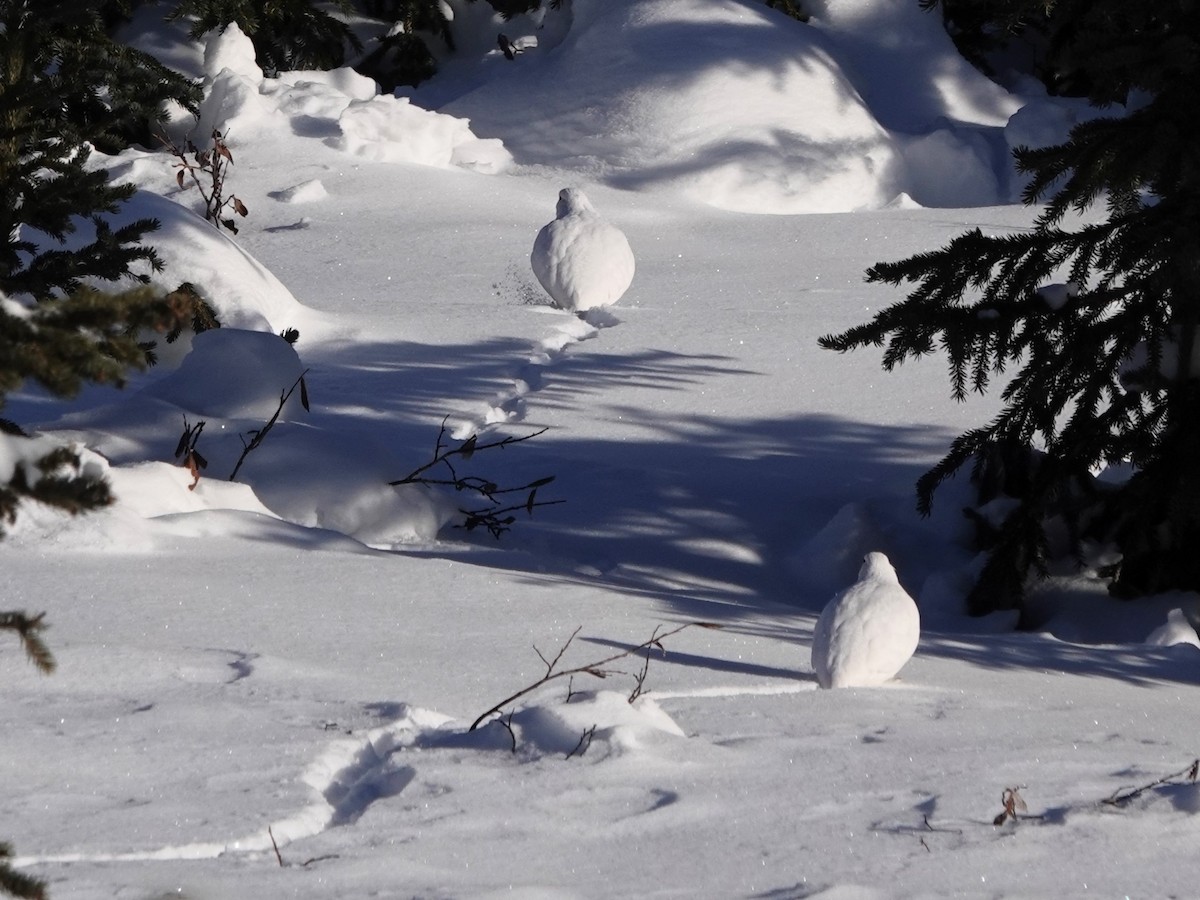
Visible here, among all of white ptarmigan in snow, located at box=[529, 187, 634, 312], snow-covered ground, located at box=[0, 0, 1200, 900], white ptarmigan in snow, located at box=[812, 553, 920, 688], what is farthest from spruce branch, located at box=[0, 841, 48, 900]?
white ptarmigan in snow, located at box=[529, 187, 634, 312]

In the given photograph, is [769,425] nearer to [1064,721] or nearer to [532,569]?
[532,569]

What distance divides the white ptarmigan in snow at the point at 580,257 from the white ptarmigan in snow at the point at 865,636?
431 cm

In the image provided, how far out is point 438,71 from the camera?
14.0 m

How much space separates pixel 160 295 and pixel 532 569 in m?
3.18

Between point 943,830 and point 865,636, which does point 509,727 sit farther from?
point 865,636

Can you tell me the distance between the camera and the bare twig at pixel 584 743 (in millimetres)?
2658

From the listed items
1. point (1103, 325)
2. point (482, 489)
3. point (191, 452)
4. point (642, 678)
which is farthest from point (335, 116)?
point (642, 678)

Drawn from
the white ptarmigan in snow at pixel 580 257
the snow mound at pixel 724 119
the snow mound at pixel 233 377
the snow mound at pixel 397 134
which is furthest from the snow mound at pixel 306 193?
the snow mound at pixel 233 377

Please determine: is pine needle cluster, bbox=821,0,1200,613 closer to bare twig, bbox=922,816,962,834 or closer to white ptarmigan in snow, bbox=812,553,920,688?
white ptarmigan in snow, bbox=812,553,920,688

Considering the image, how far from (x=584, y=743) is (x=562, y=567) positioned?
2.19m

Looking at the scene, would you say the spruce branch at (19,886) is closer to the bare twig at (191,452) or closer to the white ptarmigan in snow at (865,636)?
the white ptarmigan in snow at (865,636)

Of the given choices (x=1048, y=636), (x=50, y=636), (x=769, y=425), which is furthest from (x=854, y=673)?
(x=769, y=425)

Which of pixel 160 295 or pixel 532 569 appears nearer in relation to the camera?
pixel 160 295

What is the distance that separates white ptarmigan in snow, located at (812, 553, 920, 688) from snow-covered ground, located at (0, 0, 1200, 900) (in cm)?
7
